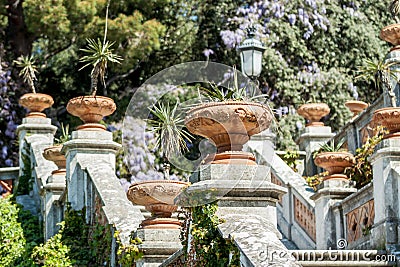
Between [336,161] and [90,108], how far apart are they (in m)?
3.44

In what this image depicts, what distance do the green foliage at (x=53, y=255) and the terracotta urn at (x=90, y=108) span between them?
1.44 m

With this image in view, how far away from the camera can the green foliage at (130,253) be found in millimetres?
8117

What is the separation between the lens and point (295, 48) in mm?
20859

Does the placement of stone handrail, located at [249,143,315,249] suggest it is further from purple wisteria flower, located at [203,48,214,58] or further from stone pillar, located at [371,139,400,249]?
purple wisteria flower, located at [203,48,214,58]

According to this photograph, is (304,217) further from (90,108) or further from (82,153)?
(90,108)

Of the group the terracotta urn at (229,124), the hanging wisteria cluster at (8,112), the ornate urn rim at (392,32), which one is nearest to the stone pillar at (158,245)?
the terracotta urn at (229,124)

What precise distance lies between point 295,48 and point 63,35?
5417mm

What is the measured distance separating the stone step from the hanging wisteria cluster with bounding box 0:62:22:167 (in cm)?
1229

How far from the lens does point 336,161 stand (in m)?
11.8

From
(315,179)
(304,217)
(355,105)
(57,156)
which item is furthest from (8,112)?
(304,217)

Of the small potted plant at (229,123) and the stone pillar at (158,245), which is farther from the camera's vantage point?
the stone pillar at (158,245)

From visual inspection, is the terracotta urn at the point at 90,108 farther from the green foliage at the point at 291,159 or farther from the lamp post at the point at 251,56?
the green foliage at the point at 291,159

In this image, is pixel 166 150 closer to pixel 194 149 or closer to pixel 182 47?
pixel 194 149

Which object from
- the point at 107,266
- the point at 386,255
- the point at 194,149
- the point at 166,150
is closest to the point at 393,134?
the point at 386,255
